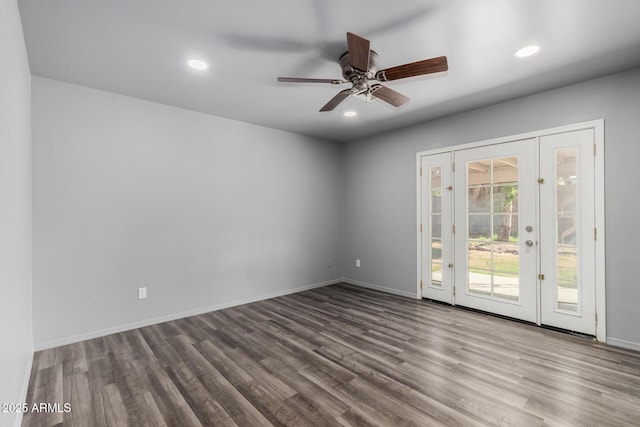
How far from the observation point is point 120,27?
2.15m

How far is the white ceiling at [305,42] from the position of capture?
78.2 inches

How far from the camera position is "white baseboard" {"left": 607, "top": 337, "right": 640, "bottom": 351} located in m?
2.80

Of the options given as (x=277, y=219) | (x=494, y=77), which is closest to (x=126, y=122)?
(x=277, y=219)

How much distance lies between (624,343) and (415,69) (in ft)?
10.6

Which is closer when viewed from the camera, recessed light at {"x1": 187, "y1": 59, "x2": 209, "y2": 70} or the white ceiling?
the white ceiling

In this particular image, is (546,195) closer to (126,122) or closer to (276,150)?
(276,150)

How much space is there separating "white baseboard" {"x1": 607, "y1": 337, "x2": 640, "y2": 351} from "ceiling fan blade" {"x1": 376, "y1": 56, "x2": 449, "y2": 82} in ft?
10.1

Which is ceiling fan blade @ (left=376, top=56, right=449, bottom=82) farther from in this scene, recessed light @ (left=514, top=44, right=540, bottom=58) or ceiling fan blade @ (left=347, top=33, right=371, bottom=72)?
recessed light @ (left=514, top=44, right=540, bottom=58)

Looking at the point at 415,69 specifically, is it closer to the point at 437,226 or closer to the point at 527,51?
the point at 527,51

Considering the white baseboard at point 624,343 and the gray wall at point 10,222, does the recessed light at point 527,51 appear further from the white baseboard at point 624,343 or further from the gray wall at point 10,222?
the gray wall at point 10,222

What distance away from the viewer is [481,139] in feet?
12.7

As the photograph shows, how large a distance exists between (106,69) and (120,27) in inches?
31.9

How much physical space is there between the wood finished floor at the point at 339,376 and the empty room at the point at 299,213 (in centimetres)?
2

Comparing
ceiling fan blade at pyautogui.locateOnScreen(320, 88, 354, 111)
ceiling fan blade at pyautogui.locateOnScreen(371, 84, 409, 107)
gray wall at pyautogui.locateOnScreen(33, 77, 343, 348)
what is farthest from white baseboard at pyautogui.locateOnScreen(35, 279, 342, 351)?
ceiling fan blade at pyautogui.locateOnScreen(371, 84, 409, 107)
